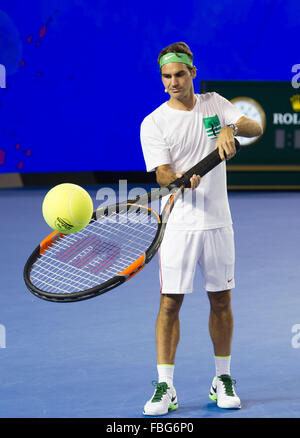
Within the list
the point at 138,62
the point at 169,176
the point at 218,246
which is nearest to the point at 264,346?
the point at 218,246

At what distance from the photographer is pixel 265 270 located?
664cm

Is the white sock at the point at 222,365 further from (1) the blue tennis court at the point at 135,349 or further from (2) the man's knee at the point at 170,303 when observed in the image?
(2) the man's knee at the point at 170,303

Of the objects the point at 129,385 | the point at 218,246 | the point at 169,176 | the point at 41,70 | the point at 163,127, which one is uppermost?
the point at 41,70

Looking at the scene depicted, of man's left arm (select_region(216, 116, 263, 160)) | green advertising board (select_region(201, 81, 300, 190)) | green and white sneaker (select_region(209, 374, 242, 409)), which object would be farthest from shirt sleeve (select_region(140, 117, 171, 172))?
green advertising board (select_region(201, 81, 300, 190))

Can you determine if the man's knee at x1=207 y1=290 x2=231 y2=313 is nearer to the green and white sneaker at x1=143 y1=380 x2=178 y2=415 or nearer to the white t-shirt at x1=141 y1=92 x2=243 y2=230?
the white t-shirt at x1=141 y1=92 x2=243 y2=230

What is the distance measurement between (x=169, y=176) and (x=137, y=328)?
1.70m

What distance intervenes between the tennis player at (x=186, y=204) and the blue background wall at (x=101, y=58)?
31.4 ft

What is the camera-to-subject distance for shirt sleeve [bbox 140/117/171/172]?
3.55 meters

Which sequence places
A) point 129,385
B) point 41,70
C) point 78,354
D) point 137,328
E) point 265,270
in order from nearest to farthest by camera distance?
point 129,385 → point 78,354 → point 137,328 → point 265,270 → point 41,70

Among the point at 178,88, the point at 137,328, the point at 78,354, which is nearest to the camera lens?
the point at 178,88

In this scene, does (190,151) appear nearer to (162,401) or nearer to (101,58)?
(162,401)

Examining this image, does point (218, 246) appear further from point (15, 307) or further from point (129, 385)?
point (15, 307)

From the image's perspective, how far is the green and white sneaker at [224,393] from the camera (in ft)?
11.9

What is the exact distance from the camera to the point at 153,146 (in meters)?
3.58
